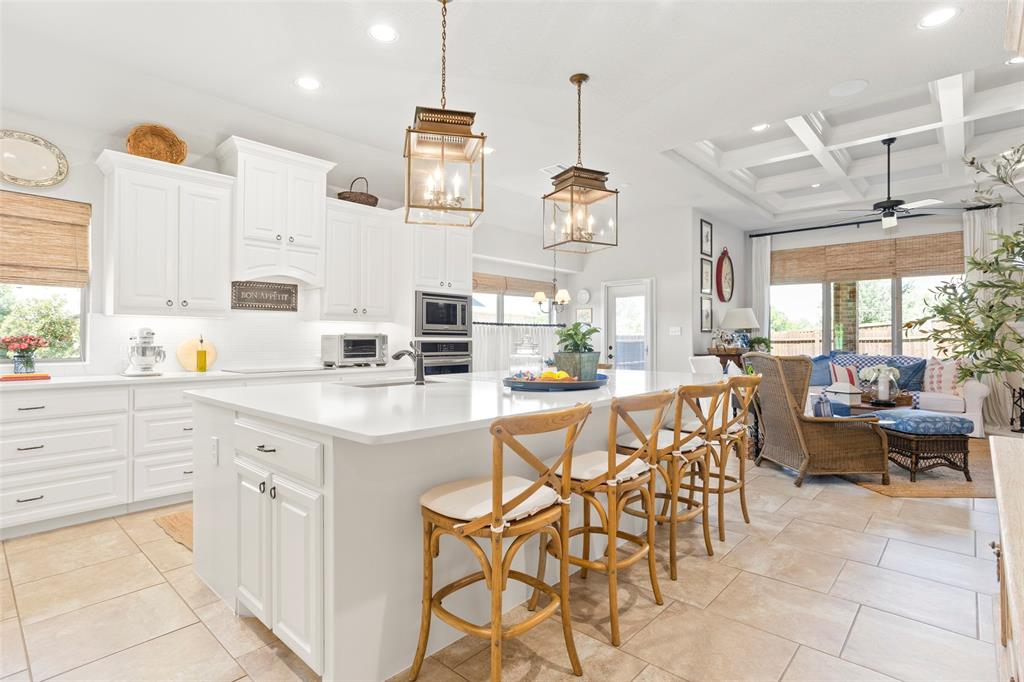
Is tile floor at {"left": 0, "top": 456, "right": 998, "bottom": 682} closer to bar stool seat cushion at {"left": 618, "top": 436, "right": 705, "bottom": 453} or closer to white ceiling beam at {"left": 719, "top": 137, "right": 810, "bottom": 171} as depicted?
bar stool seat cushion at {"left": 618, "top": 436, "right": 705, "bottom": 453}

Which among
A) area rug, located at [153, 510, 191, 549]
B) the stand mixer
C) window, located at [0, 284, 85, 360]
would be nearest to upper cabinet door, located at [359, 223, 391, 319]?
the stand mixer

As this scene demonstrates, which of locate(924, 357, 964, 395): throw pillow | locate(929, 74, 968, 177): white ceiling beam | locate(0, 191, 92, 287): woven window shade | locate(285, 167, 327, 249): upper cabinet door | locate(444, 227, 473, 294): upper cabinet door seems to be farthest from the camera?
locate(924, 357, 964, 395): throw pillow

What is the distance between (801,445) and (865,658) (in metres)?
2.42

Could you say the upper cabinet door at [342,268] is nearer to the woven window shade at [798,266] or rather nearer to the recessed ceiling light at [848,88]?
the recessed ceiling light at [848,88]

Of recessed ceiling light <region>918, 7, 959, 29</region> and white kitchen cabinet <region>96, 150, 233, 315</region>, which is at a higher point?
recessed ceiling light <region>918, 7, 959, 29</region>

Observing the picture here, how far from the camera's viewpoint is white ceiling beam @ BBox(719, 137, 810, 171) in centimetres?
515

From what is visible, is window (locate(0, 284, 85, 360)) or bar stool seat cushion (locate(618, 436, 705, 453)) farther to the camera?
window (locate(0, 284, 85, 360))

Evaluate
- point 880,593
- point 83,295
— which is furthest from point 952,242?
point 83,295

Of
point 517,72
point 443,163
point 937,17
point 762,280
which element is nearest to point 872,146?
point 762,280

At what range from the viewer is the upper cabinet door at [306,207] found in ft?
14.1

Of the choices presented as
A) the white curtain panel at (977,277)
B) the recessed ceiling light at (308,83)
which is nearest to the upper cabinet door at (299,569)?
the recessed ceiling light at (308,83)

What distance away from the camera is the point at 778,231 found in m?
7.99

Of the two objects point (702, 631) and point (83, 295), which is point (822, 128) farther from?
point (83, 295)

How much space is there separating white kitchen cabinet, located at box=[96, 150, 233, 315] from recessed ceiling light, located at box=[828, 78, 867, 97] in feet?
14.8
